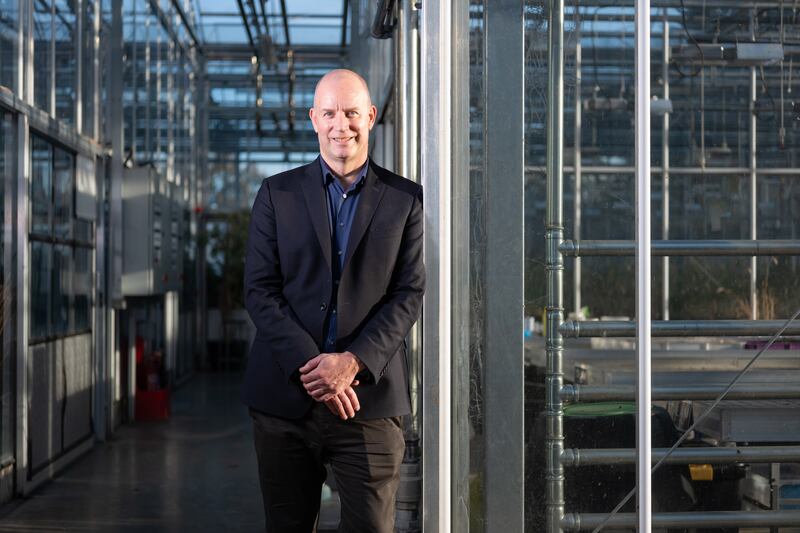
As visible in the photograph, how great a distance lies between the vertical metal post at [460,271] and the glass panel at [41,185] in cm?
441

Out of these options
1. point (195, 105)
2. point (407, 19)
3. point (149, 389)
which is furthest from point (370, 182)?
point (195, 105)

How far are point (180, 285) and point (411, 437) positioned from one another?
8122mm

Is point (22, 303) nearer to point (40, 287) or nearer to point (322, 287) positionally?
point (40, 287)

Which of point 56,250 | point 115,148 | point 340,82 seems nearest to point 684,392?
point 340,82

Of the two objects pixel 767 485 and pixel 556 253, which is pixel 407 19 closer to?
pixel 556 253

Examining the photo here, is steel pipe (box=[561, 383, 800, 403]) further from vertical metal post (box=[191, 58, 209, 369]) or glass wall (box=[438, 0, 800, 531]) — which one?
vertical metal post (box=[191, 58, 209, 369])

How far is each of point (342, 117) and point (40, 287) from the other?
185 inches

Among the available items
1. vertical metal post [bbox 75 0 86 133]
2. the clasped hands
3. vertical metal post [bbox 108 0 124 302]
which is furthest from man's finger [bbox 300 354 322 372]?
vertical metal post [bbox 108 0 124 302]

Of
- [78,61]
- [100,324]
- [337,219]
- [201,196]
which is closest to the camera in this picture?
[337,219]

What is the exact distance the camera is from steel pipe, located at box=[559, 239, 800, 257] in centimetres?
183

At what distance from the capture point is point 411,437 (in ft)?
15.3

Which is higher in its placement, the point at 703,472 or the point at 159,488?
the point at 703,472

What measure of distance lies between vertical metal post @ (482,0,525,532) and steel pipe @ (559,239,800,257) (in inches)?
6.7

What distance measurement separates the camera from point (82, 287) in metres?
7.85
